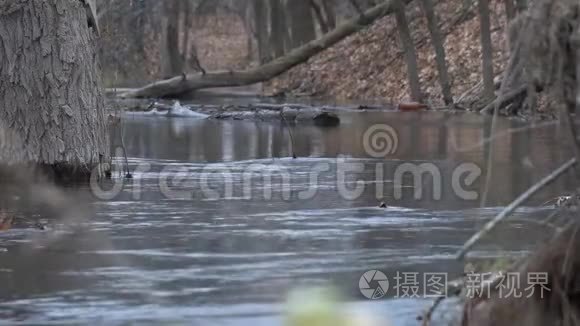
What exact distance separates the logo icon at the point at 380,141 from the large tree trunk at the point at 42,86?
199 inches

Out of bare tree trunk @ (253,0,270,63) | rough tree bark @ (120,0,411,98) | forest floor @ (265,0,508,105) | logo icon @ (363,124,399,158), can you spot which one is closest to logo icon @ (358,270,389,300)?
logo icon @ (363,124,399,158)

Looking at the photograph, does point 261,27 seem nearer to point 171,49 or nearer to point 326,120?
point 171,49

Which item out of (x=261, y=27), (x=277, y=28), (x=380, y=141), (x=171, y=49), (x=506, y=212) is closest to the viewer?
(x=506, y=212)

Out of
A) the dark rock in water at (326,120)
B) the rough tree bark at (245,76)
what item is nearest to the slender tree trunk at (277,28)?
the rough tree bark at (245,76)

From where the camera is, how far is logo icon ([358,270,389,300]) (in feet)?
21.6

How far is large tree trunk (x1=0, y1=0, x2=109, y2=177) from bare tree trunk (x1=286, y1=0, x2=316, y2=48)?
34.7 metres

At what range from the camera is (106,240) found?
27.8 ft

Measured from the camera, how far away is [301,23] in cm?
4634

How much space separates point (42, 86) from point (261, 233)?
3.34m

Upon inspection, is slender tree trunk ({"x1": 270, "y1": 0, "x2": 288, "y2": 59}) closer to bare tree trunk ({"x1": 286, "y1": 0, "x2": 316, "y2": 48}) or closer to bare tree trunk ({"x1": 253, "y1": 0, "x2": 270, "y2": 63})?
bare tree trunk ({"x1": 286, "y1": 0, "x2": 316, "y2": 48})

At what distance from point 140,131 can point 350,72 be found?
766 inches

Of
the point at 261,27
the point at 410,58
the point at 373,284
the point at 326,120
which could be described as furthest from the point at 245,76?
the point at 373,284

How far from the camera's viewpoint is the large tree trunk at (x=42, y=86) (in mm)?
10945

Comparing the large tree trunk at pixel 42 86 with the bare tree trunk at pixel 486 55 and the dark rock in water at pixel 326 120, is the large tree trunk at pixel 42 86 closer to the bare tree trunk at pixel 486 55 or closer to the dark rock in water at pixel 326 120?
the dark rock in water at pixel 326 120
